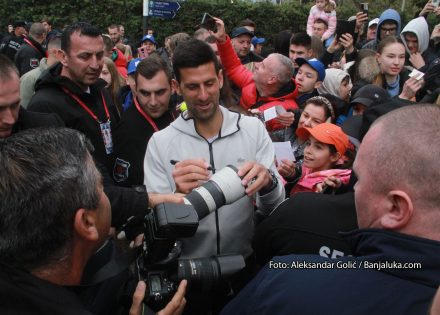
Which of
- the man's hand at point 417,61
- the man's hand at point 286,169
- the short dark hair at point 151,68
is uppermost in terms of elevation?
the short dark hair at point 151,68

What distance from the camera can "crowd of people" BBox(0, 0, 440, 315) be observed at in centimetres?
125

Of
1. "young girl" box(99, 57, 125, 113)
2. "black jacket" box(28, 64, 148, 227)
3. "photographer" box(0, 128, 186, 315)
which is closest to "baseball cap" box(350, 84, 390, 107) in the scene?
"black jacket" box(28, 64, 148, 227)

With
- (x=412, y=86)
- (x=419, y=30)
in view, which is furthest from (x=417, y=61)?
(x=412, y=86)

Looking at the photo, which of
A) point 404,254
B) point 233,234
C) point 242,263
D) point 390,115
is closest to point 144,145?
point 233,234

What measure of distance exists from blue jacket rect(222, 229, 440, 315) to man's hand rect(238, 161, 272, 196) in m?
0.64

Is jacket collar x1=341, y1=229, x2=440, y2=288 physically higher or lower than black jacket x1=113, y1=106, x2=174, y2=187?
higher

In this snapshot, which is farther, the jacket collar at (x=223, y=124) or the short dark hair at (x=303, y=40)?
the short dark hair at (x=303, y=40)

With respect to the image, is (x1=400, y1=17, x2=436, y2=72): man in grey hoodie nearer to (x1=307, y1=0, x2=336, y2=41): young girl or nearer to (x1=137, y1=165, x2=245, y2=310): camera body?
(x1=307, y1=0, x2=336, y2=41): young girl

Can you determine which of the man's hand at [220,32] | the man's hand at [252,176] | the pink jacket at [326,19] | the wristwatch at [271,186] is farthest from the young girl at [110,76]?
the pink jacket at [326,19]

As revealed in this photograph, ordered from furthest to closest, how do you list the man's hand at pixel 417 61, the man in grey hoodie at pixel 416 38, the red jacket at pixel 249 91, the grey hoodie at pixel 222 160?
the man in grey hoodie at pixel 416 38, the man's hand at pixel 417 61, the red jacket at pixel 249 91, the grey hoodie at pixel 222 160

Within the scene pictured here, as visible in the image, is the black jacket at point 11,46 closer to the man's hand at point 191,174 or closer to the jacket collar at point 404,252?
the man's hand at point 191,174

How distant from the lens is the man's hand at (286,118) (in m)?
3.51

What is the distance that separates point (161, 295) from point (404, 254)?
0.92 meters

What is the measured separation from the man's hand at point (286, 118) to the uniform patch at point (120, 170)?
48.2 inches
